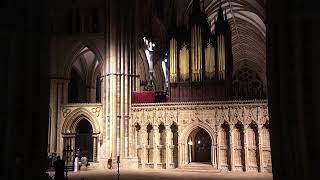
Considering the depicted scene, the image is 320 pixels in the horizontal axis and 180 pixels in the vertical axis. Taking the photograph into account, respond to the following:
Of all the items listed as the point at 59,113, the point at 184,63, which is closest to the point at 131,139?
the point at 59,113

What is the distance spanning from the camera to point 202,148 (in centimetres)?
2616

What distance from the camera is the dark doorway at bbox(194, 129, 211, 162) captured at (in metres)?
26.0

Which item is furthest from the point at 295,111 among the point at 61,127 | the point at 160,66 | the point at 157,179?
the point at 160,66

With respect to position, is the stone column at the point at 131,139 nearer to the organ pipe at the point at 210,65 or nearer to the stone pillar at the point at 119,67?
the stone pillar at the point at 119,67

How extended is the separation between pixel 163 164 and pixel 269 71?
44.6 ft

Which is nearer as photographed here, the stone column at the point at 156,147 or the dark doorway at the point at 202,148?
the stone column at the point at 156,147

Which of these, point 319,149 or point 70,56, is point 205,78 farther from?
point 319,149

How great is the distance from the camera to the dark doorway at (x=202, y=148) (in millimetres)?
26031

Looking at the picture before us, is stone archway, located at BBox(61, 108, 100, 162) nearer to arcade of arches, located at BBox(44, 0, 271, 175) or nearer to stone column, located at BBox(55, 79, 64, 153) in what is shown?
arcade of arches, located at BBox(44, 0, 271, 175)

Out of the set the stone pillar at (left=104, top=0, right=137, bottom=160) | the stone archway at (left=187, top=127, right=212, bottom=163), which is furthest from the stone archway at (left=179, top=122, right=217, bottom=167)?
the stone pillar at (left=104, top=0, right=137, bottom=160)

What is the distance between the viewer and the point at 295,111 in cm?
930

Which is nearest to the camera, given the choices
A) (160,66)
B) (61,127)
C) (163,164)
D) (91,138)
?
(163,164)

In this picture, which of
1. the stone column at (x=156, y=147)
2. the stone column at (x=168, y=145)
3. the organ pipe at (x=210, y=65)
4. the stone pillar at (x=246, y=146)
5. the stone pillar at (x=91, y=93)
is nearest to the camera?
the stone pillar at (x=246, y=146)

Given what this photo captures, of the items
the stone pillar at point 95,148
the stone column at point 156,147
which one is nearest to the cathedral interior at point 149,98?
the stone column at point 156,147
